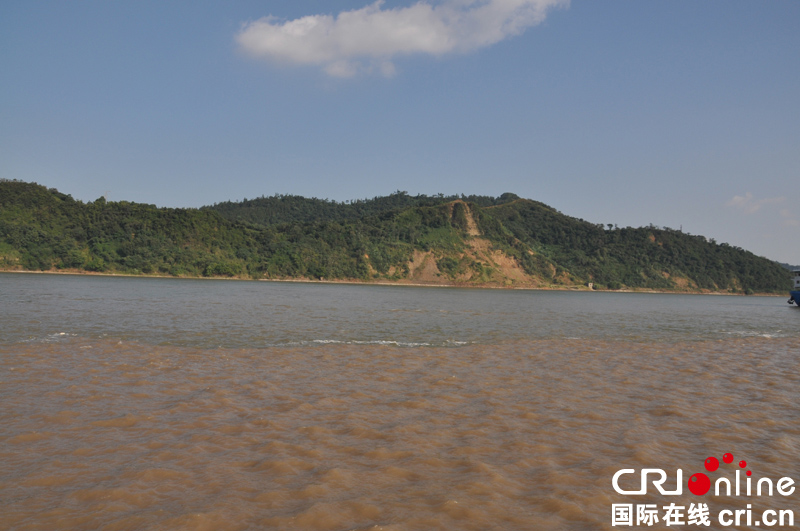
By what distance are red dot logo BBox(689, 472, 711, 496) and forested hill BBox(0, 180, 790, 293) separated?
97.3 metres

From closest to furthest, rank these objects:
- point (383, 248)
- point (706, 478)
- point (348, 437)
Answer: point (706, 478) → point (348, 437) → point (383, 248)

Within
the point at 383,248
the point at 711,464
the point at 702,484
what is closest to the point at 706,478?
the point at 702,484

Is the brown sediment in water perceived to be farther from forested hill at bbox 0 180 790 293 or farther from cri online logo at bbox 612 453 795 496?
forested hill at bbox 0 180 790 293

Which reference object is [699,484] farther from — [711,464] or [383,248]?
[383,248]

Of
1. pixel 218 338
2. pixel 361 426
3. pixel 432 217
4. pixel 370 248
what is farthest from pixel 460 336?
pixel 432 217

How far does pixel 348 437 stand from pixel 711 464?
4.99 m

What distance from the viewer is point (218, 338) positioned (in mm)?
16297

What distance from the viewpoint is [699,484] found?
5.74 m

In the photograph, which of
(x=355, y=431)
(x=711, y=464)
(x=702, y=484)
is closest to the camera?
(x=702, y=484)

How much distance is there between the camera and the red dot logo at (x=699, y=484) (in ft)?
18.2

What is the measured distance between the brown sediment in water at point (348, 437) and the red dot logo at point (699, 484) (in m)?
0.27

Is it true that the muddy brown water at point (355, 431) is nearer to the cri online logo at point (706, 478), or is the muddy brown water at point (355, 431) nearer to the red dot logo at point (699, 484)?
the cri online logo at point (706, 478)

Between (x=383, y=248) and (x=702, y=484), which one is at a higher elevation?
(x=383, y=248)

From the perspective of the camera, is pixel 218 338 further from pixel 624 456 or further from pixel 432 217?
pixel 432 217
